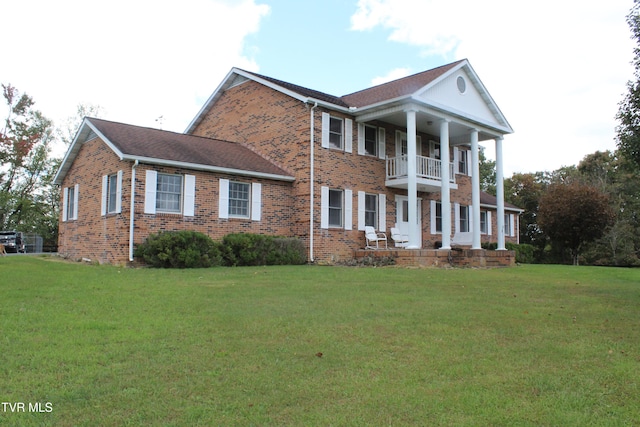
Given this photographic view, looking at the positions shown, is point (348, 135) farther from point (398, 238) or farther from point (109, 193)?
point (109, 193)

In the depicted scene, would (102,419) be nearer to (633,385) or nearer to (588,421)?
(588,421)

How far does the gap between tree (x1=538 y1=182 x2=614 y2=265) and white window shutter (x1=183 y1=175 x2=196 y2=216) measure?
2210cm

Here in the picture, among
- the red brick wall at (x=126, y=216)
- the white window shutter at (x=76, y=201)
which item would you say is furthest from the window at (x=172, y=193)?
the white window shutter at (x=76, y=201)

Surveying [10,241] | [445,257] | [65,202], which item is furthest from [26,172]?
[445,257]

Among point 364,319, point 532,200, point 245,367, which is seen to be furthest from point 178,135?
point 532,200

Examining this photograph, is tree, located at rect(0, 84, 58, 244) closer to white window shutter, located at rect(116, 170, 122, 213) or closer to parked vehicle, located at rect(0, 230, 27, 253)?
parked vehicle, located at rect(0, 230, 27, 253)

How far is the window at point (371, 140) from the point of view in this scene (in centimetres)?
2014

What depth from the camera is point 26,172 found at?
4322cm

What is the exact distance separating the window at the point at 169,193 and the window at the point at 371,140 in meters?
7.85

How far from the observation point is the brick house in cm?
1546

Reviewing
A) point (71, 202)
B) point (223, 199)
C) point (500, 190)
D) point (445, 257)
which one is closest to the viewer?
point (223, 199)

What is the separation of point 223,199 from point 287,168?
330 centimetres

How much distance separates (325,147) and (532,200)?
28793 mm

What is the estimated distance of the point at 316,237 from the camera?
1802cm
